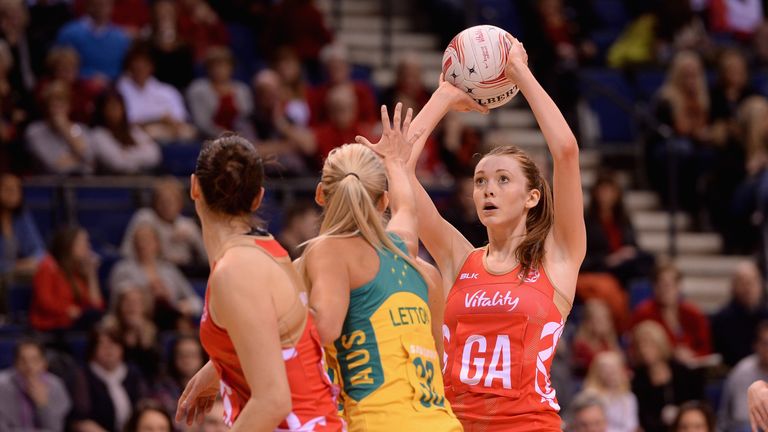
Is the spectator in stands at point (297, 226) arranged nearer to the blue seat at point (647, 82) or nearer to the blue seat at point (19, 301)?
the blue seat at point (19, 301)

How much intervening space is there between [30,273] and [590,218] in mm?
4697

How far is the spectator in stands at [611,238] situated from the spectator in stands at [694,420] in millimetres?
3184

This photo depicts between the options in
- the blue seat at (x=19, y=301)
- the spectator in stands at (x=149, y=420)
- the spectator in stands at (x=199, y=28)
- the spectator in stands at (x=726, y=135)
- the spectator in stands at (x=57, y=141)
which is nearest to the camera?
the spectator in stands at (x=149, y=420)

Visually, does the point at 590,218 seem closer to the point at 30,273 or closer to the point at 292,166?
the point at 292,166

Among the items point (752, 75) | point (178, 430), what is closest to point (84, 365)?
point (178, 430)

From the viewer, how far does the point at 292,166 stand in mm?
11578

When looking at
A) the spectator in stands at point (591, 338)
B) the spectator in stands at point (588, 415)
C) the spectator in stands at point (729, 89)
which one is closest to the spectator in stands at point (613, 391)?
the spectator in stands at point (591, 338)

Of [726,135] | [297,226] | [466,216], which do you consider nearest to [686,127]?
[726,135]

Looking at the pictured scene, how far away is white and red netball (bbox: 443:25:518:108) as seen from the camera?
5484mm

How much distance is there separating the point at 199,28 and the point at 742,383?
5.87 meters

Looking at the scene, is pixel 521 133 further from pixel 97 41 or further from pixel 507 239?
pixel 507 239

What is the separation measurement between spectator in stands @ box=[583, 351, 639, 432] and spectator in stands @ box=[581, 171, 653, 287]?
191cm

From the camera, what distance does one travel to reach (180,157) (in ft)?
37.4

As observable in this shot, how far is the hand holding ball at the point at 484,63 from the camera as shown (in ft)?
18.0
